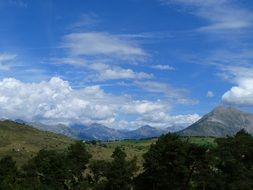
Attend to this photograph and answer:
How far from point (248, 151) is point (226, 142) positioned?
6373mm

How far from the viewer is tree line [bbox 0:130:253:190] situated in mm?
122688

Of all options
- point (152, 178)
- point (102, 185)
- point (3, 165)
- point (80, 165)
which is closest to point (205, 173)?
point (152, 178)

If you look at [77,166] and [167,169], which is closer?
[167,169]

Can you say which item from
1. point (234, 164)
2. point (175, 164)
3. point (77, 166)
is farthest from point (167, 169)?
point (77, 166)

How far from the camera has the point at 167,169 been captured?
125 meters

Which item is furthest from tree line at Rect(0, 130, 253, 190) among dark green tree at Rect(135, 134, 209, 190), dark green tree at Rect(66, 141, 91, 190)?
dark green tree at Rect(66, 141, 91, 190)

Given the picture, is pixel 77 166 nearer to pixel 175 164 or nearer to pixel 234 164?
pixel 175 164

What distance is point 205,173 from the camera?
123m

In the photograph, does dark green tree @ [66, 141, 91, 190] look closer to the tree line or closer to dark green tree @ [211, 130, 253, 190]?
the tree line

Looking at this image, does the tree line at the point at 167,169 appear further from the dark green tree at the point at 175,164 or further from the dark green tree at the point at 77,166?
the dark green tree at the point at 77,166

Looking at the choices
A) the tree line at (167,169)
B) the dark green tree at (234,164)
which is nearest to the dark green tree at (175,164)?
the tree line at (167,169)

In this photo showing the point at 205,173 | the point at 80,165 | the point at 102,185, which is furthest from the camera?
the point at 80,165

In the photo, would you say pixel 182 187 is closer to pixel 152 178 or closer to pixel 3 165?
pixel 152 178

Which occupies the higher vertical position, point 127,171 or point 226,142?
point 226,142
